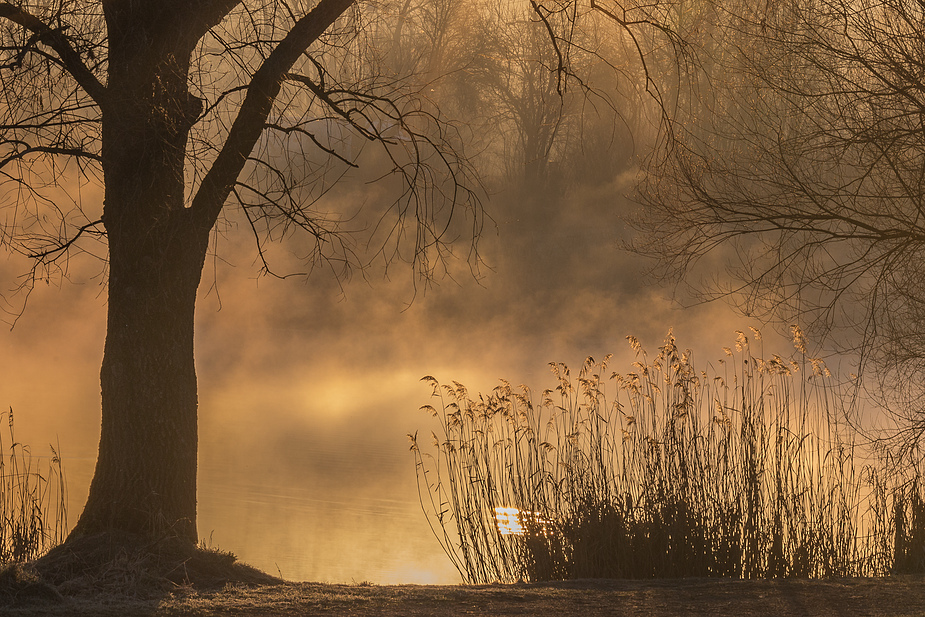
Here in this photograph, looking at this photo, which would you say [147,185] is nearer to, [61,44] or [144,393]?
[61,44]

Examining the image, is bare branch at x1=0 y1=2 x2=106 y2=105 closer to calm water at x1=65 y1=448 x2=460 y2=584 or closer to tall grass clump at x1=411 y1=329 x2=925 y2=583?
tall grass clump at x1=411 y1=329 x2=925 y2=583

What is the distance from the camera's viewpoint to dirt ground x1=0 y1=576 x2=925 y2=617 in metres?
3.83

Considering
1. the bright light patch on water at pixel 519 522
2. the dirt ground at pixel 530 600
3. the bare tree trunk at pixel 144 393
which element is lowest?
the dirt ground at pixel 530 600

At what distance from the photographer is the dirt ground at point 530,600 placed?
3828mm

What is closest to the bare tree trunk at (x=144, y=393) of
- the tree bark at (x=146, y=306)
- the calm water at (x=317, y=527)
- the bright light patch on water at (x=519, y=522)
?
the tree bark at (x=146, y=306)

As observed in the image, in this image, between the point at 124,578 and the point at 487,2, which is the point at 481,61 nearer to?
the point at 487,2

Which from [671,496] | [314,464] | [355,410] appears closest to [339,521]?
[314,464]

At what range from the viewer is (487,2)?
24.4m

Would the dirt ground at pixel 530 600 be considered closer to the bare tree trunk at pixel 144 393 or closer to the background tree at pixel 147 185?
the bare tree trunk at pixel 144 393

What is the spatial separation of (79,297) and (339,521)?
26118 millimetres

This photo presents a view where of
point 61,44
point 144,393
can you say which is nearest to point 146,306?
point 144,393

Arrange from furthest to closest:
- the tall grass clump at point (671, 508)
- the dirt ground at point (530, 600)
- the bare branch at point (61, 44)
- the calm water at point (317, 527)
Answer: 1. the calm water at point (317, 527)
2. the tall grass clump at point (671, 508)
3. the bare branch at point (61, 44)
4. the dirt ground at point (530, 600)

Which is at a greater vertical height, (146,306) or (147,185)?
(147,185)

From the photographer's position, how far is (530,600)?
4195mm
